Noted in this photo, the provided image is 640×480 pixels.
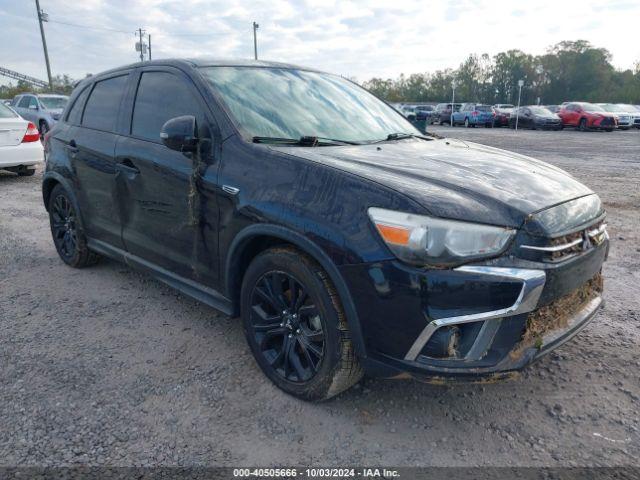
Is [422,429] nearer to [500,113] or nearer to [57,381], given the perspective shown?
[57,381]

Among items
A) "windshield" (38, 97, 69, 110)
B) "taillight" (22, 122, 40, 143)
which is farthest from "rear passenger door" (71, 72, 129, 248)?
"windshield" (38, 97, 69, 110)

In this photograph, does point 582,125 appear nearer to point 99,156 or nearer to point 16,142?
point 16,142

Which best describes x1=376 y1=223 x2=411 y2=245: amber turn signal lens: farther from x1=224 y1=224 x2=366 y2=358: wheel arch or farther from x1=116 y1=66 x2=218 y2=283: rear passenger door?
x1=116 y1=66 x2=218 y2=283: rear passenger door

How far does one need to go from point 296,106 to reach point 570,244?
182cm

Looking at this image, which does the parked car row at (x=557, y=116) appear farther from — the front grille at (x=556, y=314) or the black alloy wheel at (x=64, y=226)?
the black alloy wheel at (x=64, y=226)

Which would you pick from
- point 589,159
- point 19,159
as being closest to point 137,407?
point 19,159

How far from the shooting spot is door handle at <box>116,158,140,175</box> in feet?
11.6

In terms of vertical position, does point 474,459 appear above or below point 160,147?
below

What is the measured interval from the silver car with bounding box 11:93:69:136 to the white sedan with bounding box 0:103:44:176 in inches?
290

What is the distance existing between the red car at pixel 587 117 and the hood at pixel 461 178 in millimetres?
27715

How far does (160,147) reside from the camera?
334 centimetres

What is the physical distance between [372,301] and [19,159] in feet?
31.2

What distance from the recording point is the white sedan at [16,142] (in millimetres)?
9289

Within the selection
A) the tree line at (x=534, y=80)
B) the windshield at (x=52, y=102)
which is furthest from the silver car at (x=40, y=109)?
the tree line at (x=534, y=80)
